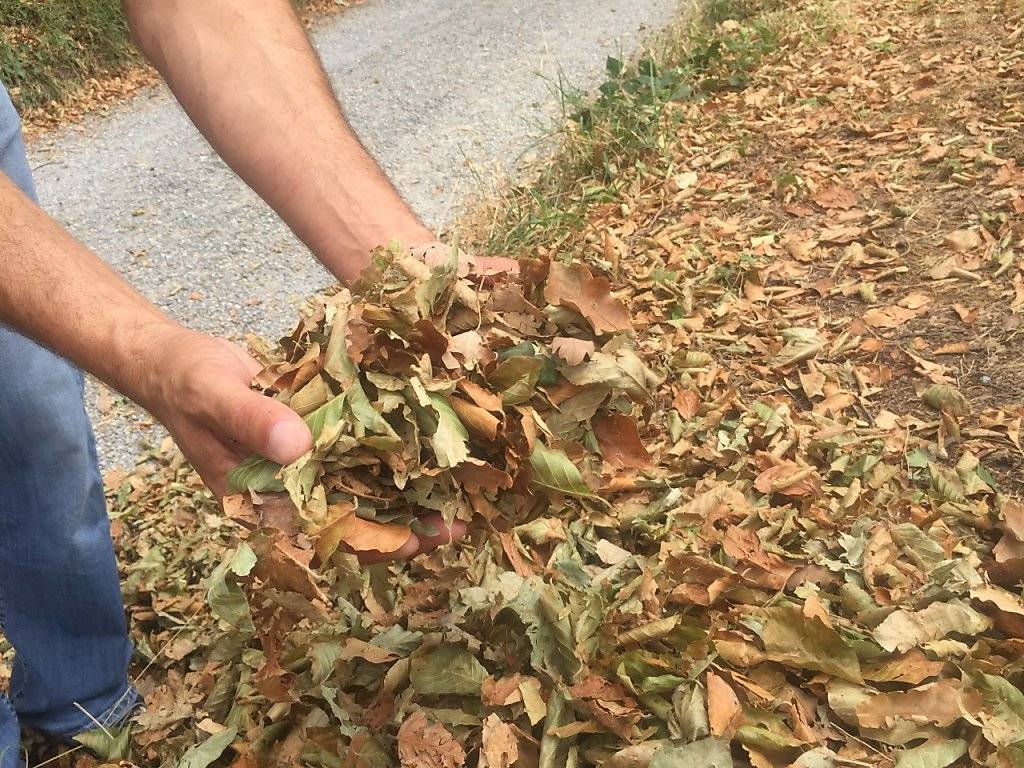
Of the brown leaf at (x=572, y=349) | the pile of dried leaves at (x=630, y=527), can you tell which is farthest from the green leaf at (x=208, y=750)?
the brown leaf at (x=572, y=349)

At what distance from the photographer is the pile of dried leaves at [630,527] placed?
1.38 metres

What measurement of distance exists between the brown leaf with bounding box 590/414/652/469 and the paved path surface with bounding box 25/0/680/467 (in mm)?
Answer: 2046

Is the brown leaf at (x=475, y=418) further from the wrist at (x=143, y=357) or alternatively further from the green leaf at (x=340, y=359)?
the wrist at (x=143, y=357)

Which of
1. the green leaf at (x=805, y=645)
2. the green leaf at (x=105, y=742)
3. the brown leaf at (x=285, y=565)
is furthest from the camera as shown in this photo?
the green leaf at (x=105, y=742)

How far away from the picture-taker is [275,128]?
5.85 ft

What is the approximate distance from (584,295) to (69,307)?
0.90 m

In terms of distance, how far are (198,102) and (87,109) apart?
185 inches

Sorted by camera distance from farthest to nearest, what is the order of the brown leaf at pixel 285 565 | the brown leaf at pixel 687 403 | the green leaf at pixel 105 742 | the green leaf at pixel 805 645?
the brown leaf at pixel 687 403 → the green leaf at pixel 105 742 → the green leaf at pixel 805 645 → the brown leaf at pixel 285 565

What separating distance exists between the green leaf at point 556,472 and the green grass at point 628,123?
2.14 meters

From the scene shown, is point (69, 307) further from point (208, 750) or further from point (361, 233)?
point (208, 750)

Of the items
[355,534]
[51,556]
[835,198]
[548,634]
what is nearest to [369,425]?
[355,534]

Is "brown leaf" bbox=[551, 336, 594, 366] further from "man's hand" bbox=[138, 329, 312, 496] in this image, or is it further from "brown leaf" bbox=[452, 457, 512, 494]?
"man's hand" bbox=[138, 329, 312, 496]

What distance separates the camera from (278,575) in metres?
1.21

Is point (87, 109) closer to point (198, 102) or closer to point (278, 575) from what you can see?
point (198, 102)
